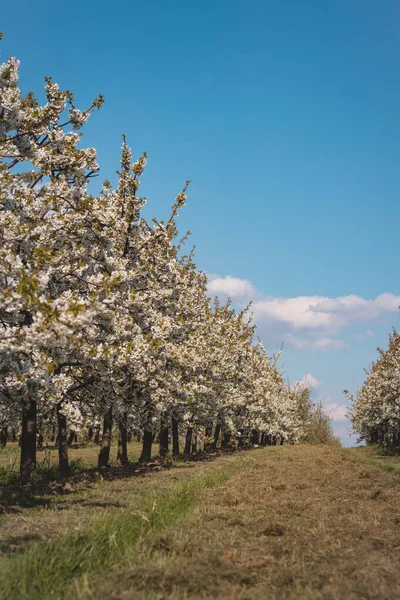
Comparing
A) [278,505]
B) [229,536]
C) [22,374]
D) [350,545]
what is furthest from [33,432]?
[350,545]

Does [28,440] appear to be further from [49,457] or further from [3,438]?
[3,438]

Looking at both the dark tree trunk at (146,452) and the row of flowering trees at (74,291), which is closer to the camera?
the row of flowering trees at (74,291)

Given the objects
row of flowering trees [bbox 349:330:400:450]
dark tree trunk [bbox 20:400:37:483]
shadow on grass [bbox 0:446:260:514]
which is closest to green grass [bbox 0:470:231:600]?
shadow on grass [bbox 0:446:260:514]

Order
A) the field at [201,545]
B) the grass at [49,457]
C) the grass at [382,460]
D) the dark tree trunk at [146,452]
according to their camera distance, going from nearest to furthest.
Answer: the field at [201,545] → the grass at [49,457] → the grass at [382,460] → the dark tree trunk at [146,452]

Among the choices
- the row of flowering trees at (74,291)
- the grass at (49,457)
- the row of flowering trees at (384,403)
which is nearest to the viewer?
the row of flowering trees at (74,291)

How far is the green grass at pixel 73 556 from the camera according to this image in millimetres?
6699

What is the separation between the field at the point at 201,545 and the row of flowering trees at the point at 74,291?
3.14 m

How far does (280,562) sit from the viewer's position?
806 centimetres

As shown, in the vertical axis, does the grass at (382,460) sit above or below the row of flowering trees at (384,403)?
below

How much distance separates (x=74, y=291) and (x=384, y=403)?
38835 mm

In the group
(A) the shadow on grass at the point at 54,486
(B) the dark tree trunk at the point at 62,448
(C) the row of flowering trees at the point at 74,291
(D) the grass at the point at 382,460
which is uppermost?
(C) the row of flowering trees at the point at 74,291

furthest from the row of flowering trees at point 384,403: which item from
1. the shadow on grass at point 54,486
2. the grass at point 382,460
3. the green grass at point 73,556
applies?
the green grass at point 73,556

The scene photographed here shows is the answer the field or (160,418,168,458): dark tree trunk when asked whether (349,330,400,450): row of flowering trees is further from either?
the field

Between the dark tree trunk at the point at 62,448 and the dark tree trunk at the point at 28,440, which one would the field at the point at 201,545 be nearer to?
the dark tree trunk at the point at 28,440
